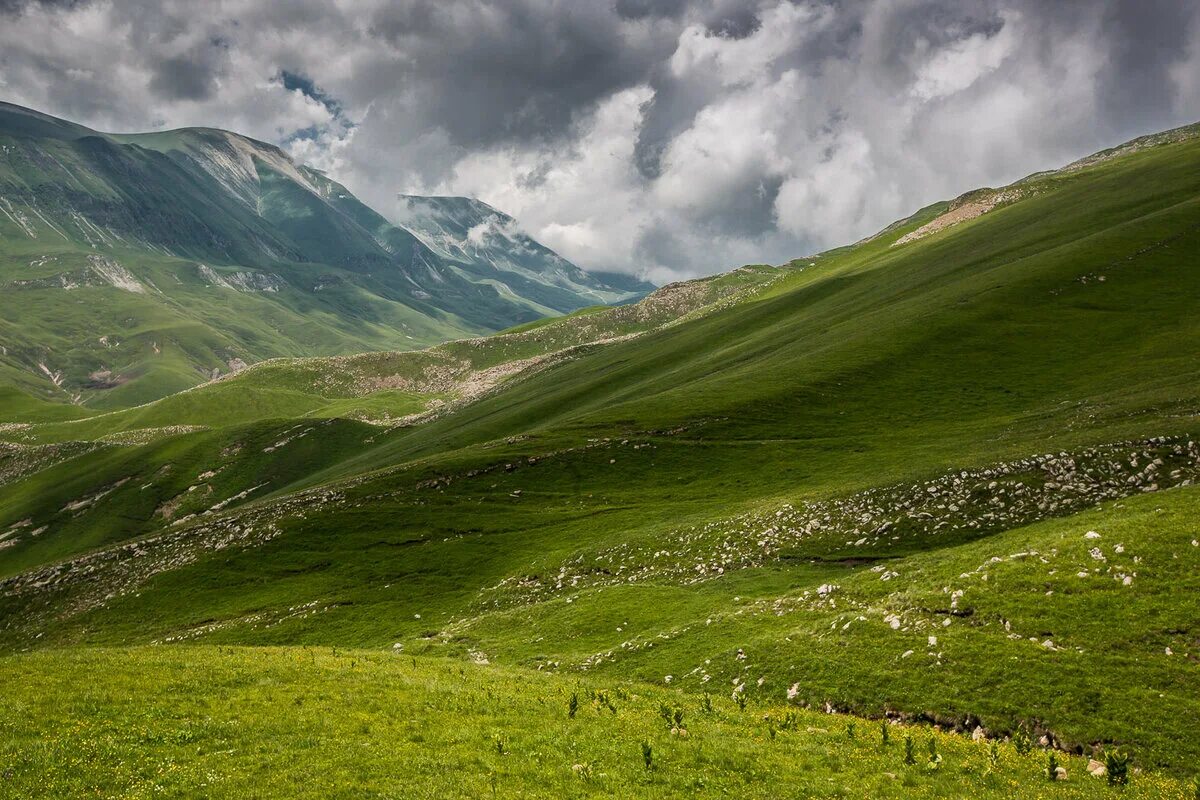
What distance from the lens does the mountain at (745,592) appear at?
58.3 feet

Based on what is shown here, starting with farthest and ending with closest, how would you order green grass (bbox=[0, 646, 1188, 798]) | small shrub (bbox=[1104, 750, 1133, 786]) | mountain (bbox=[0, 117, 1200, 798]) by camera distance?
mountain (bbox=[0, 117, 1200, 798])
green grass (bbox=[0, 646, 1188, 798])
small shrub (bbox=[1104, 750, 1133, 786])

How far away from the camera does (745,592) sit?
3791cm

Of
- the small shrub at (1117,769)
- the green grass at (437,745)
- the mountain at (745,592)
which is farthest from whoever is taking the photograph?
the mountain at (745,592)

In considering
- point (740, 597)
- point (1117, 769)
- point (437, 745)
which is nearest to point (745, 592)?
point (740, 597)

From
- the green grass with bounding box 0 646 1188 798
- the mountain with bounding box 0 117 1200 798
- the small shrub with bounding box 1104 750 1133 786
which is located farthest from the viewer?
the mountain with bounding box 0 117 1200 798

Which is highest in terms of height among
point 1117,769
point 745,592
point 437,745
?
point 437,745

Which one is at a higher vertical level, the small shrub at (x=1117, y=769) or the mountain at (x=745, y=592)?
the mountain at (x=745, y=592)

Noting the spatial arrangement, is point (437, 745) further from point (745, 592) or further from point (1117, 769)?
point (745, 592)

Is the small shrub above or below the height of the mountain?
below

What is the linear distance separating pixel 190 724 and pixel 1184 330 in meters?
99.2

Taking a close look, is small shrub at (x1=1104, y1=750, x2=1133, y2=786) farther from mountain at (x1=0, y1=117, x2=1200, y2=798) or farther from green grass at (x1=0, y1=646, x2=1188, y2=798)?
green grass at (x1=0, y1=646, x2=1188, y2=798)

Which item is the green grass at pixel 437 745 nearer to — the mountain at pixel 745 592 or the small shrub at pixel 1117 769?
the mountain at pixel 745 592

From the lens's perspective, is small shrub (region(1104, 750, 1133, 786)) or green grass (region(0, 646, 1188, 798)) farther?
green grass (region(0, 646, 1188, 798))

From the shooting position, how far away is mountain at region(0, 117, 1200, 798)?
58.3 ft
